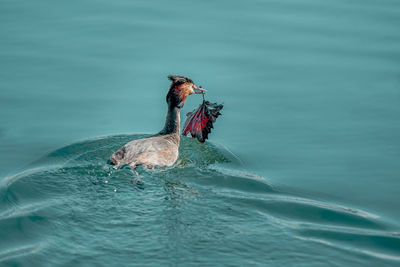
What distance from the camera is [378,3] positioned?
16375mm

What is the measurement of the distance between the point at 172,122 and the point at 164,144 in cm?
81

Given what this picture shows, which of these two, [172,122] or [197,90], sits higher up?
[197,90]

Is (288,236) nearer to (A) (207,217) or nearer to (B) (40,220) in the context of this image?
(A) (207,217)

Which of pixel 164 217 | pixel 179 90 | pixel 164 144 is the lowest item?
pixel 164 217

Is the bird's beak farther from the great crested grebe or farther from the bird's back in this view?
the bird's back

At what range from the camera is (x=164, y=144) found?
10930mm

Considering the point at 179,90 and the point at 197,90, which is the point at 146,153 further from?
the point at 197,90

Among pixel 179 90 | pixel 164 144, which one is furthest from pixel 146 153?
pixel 179 90

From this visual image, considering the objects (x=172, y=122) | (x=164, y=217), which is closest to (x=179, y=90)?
(x=172, y=122)

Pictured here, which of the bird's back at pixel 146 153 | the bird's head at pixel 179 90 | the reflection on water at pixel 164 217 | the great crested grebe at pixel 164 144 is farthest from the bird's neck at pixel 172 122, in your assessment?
the reflection on water at pixel 164 217

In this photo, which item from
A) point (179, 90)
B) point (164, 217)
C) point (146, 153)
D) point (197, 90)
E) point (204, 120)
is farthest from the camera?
point (197, 90)

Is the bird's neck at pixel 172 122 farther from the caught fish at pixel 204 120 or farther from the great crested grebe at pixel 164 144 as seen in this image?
the caught fish at pixel 204 120

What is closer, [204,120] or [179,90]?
[204,120]

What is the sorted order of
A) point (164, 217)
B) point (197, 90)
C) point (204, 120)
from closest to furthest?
point (164, 217)
point (204, 120)
point (197, 90)
